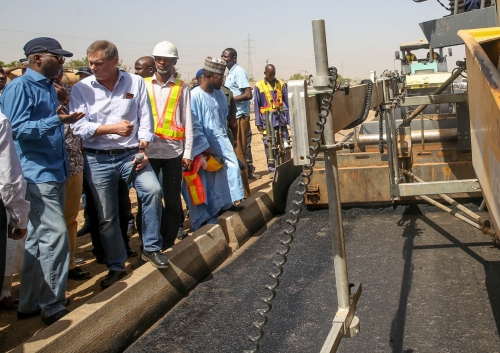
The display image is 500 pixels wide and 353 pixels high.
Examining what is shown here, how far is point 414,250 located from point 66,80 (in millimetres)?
3840

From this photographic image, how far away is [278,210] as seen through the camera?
786cm

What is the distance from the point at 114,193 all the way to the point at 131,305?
99cm

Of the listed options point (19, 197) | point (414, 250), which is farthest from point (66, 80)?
point (414, 250)

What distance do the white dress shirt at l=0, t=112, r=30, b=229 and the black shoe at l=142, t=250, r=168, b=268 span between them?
132cm

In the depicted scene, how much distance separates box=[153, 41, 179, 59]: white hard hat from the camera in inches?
227

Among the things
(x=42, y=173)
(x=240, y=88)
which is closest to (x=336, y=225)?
(x=42, y=173)

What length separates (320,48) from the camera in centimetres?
263

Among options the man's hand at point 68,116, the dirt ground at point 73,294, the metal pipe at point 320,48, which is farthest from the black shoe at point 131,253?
the metal pipe at point 320,48

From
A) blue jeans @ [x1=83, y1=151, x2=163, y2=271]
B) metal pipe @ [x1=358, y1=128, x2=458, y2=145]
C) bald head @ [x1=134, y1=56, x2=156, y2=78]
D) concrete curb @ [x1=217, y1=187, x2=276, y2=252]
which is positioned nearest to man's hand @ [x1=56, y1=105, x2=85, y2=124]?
blue jeans @ [x1=83, y1=151, x2=163, y2=271]

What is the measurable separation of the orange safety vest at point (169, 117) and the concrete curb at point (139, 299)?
931 millimetres

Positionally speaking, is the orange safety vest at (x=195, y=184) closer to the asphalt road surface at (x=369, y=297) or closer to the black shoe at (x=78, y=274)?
the asphalt road surface at (x=369, y=297)

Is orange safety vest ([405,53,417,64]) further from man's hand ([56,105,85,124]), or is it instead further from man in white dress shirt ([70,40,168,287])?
man's hand ([56,105,85,124])

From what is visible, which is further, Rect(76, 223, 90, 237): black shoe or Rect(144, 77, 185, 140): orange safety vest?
Rect(76, 223, 90, 237): black shoe

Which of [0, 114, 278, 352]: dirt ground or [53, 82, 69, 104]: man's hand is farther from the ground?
[53, 82, 69, 104]: man's hand
